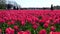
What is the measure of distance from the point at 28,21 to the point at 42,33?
1.63m

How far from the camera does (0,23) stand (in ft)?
14.5

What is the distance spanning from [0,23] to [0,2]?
92.2 feet

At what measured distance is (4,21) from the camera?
432cm

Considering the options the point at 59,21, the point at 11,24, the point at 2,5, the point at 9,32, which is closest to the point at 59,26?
the point at 59,21

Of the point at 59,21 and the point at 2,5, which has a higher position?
the point at 59,21

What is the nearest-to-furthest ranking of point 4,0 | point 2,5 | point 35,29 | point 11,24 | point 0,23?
point 35,29 < point 11,24 < point 0,23 < point 2,5 < point 4,0

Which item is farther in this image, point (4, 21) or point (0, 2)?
point (0, 2)

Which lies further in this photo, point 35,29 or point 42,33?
point 35,29

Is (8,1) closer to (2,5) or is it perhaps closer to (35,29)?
(2,5)

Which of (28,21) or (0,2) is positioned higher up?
(28,21)

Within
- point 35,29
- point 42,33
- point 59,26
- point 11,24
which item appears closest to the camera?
point 42,33

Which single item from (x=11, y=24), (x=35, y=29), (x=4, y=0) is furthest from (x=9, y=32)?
(x=4, y=0)

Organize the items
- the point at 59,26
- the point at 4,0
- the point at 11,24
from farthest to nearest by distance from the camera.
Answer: the point at 4,0
the point at 59,26
the point at 11,24

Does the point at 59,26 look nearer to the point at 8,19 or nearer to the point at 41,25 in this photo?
the point at 41,25
